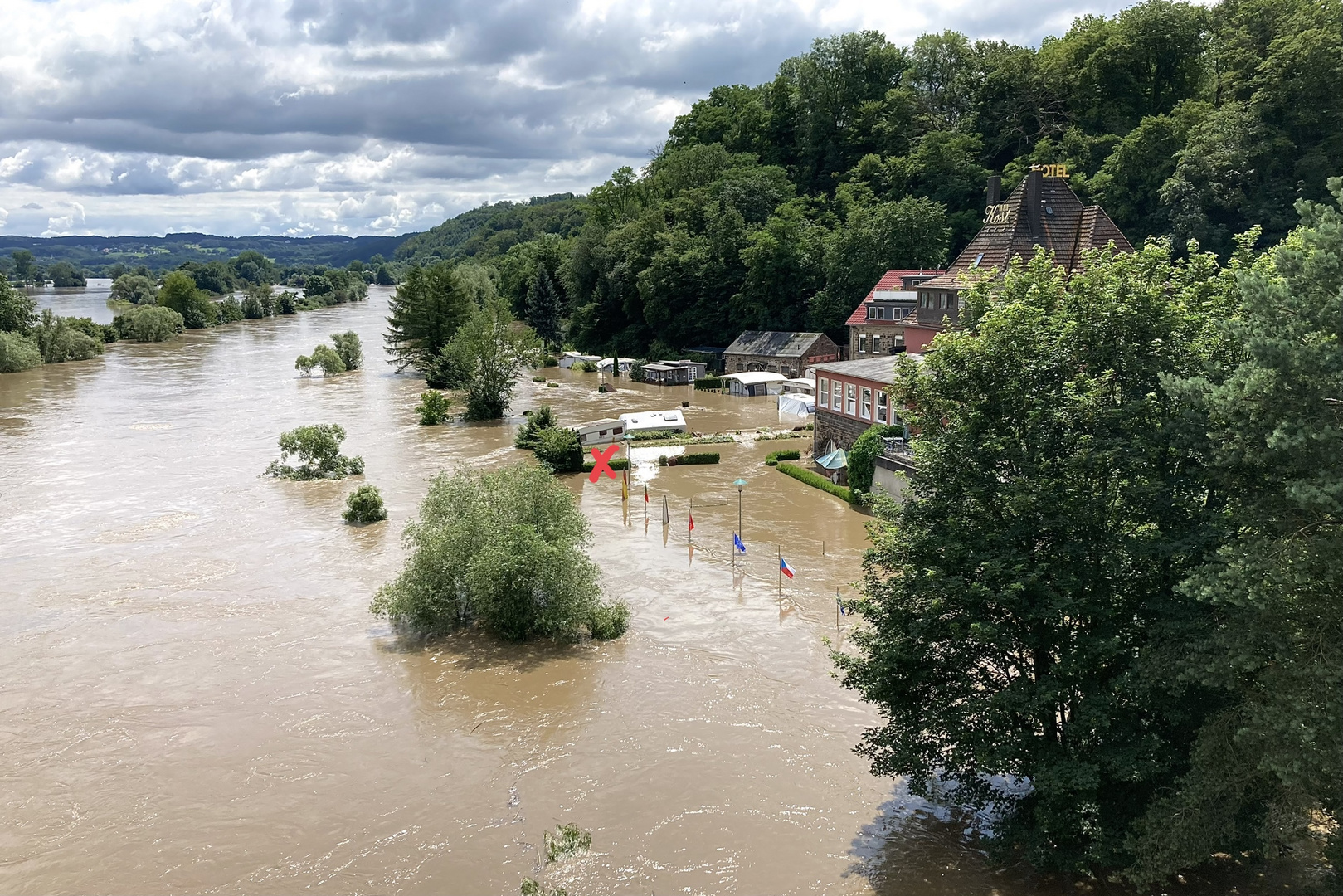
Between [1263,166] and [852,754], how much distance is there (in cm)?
6562

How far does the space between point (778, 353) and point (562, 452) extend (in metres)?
37.2

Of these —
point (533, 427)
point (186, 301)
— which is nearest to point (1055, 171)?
point (533, 427)

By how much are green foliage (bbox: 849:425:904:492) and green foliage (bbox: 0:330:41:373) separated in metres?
91.9

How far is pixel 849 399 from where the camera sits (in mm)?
44531

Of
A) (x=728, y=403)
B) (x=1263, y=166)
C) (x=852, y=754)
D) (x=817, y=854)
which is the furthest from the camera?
(x=728, y=403)

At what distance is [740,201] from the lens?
104 meters

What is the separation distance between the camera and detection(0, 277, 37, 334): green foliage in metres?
103

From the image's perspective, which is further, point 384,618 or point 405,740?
point 384,618

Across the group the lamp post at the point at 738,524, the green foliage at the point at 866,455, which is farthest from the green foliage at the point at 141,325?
the green foliage at the point at 866,455

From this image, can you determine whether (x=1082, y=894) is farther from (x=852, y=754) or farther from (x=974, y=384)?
(x=974, y=384)

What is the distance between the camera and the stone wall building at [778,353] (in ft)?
266

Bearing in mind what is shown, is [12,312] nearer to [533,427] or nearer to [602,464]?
[533,427]

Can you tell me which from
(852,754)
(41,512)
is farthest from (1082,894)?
(41,512)

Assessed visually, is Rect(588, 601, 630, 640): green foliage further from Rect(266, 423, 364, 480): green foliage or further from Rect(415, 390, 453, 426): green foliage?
Rect(415, 390, 453, 426): green foliage
